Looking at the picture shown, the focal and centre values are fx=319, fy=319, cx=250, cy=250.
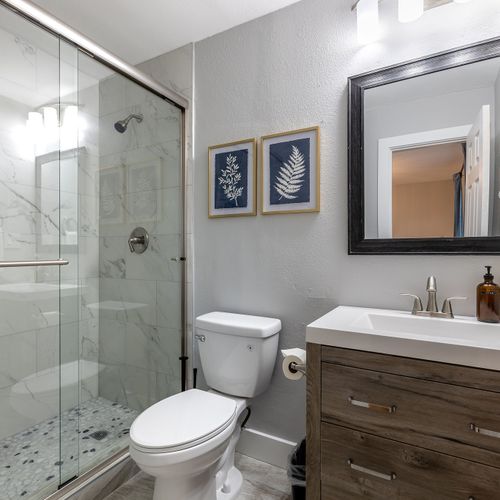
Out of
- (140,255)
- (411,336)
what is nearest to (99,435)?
(140,255)

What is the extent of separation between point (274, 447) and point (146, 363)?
2.83 ft

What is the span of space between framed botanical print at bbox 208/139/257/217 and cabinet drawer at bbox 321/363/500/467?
0.98 metres

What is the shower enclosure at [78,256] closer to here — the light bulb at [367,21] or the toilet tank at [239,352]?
the toilet tank at [239,352]

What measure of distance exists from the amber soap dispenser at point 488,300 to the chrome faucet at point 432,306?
0.06m

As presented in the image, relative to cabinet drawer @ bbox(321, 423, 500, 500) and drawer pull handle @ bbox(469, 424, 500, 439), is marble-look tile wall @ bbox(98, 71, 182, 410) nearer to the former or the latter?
cabinet drawer @ bbox(321, 423, 500, 500)

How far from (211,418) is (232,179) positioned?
3.84ft

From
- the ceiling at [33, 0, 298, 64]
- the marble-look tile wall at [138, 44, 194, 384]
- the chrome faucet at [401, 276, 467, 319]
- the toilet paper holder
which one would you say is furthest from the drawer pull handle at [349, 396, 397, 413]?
the ceiling at [33, 0, 298, 64]

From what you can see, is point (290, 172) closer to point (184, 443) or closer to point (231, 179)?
point (231, 179)

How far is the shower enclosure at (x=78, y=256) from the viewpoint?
1.49 metres

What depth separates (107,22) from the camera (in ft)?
5.74

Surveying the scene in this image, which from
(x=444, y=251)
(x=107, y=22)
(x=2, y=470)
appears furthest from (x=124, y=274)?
(x=444, y=251)

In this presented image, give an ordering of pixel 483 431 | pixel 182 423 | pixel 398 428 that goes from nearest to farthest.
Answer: pixel 483 431, pixel 398 428, pixel 182 423

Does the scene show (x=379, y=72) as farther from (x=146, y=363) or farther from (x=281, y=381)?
(x=146, y=363)

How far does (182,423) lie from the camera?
120cm
